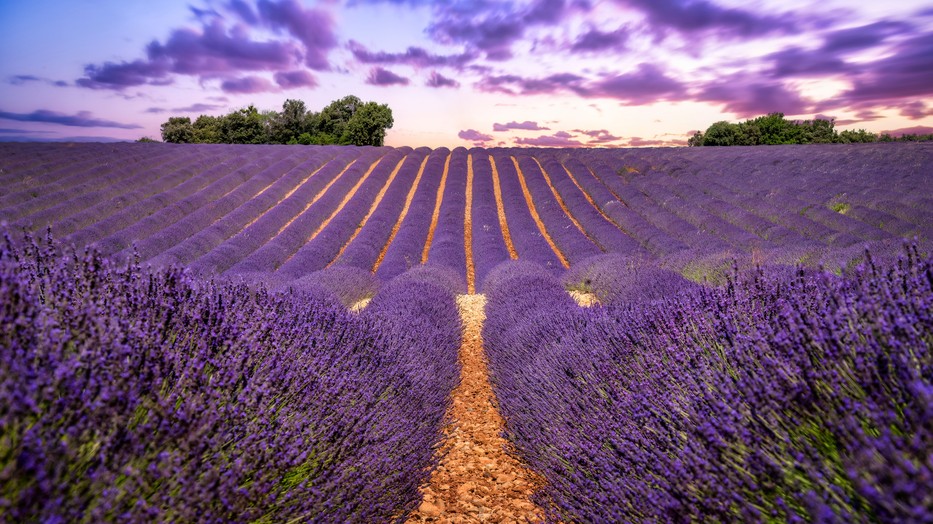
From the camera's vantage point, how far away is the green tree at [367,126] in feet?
111

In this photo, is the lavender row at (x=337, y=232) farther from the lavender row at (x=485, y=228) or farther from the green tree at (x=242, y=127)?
the green tree at (x=242, y=127)

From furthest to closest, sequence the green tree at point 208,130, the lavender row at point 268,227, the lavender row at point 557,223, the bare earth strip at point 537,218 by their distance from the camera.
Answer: the green tree at point 208,130, the bare earth strip at point 537,218, the lavender row at point 557,223, the lavender row at point 268,227

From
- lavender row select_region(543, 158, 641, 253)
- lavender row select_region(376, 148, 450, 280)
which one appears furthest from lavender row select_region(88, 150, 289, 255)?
lavender row select_region(543, 158, 641, 253)

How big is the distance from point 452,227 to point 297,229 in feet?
13.7

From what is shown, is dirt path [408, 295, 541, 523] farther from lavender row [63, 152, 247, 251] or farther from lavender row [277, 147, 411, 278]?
lavender row [63, 152, 247, 251]

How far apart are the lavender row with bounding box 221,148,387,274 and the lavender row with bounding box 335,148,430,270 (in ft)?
4.63

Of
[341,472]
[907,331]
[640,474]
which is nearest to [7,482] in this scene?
[341,472]

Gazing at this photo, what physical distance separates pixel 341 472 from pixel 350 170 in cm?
1926

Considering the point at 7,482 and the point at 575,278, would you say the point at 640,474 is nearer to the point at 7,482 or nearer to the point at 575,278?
the point at 7,482

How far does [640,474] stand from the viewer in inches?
84.4

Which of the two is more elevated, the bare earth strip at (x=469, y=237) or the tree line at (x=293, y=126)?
the tree line at (x=293, y=126)

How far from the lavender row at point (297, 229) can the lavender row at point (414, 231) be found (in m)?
2.35

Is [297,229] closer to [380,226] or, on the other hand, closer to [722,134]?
[380,226]

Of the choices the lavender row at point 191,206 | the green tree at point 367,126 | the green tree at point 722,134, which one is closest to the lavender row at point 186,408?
the lavender row at point 191,206
